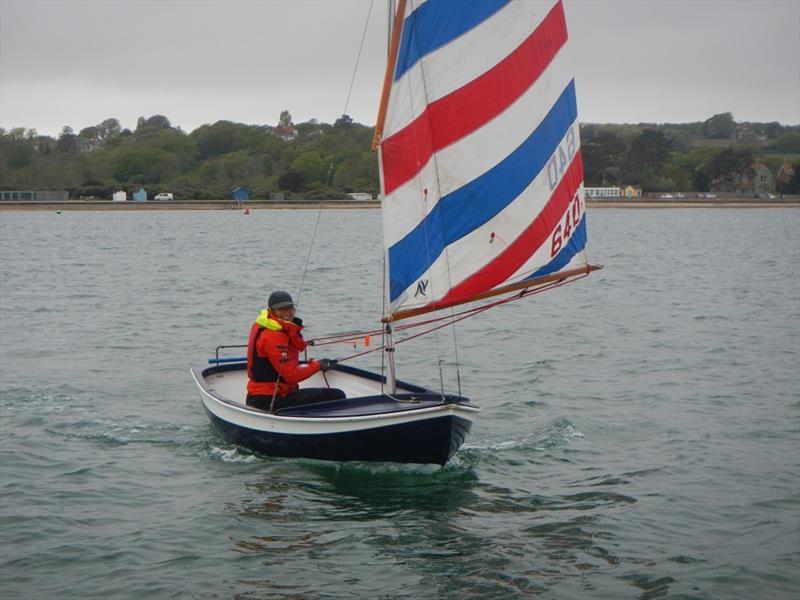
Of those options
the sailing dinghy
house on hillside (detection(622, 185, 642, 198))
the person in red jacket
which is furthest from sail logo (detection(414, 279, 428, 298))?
house on hillside (detection(622, 185, 642, 198))

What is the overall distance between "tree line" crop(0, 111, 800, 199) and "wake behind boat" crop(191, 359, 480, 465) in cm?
9914

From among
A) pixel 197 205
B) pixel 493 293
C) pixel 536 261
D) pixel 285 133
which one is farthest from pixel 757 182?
pixel 493 293

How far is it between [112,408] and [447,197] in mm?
7001

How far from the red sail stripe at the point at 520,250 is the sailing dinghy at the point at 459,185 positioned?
0.04 ft

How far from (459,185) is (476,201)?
26 cm

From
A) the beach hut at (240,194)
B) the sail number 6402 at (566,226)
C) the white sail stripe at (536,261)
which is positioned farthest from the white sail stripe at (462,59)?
the beach hut at (240,194)

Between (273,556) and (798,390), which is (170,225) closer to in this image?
(798,390)

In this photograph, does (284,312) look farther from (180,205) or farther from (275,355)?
(180,205)

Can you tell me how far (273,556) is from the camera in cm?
996

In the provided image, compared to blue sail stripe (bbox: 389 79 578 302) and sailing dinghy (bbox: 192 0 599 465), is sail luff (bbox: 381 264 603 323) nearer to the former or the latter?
sailing dinghy (bbox: 192 0 599 465)

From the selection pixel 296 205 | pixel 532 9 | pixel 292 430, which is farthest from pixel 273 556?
pixel 296 205

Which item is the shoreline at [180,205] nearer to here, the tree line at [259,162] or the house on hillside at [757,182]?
the tree line at [259,162]

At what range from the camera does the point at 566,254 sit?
474 inches

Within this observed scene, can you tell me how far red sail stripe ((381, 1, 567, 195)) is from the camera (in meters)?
11.3
